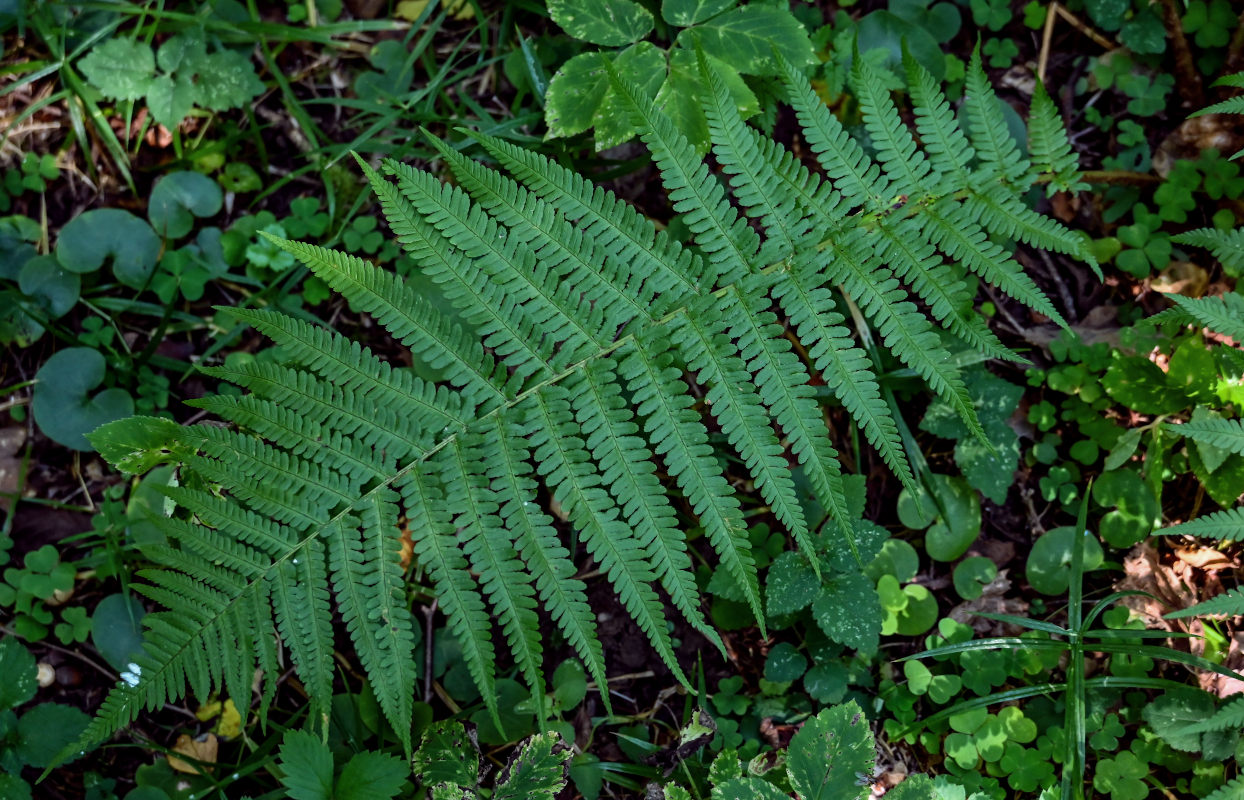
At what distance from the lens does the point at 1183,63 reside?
3.53m

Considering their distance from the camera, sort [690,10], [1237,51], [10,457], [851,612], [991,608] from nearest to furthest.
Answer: [851,612]
[690,10]
[991,608]
[1237,51]
[10,457]

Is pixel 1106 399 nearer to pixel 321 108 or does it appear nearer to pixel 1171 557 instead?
pixel 1171 557

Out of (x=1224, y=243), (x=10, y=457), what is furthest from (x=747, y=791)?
(x=10, y=457)

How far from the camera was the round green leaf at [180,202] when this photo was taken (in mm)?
3680

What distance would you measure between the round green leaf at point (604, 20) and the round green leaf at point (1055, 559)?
8.08ft

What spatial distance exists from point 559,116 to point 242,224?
1527 mm

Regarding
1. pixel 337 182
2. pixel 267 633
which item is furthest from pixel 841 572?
pixel 337 182

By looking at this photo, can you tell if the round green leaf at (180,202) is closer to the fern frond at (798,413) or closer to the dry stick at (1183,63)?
the fern frond at (798,413)

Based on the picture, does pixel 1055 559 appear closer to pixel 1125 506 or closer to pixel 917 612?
pixel 1125 506

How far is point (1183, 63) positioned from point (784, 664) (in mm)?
2917

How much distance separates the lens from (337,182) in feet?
12.3

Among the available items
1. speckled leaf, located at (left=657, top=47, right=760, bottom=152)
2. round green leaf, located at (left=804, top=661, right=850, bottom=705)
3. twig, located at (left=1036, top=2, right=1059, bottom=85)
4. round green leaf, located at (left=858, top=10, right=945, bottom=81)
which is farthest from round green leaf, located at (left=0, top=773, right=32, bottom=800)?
twig, located at (left=1036, top=2, right=1059, bottom=85)

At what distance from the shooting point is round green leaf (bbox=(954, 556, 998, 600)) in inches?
130

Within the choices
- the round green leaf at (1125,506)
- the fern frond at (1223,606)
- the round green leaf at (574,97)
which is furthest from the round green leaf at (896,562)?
the round green leaf at (574,97)
